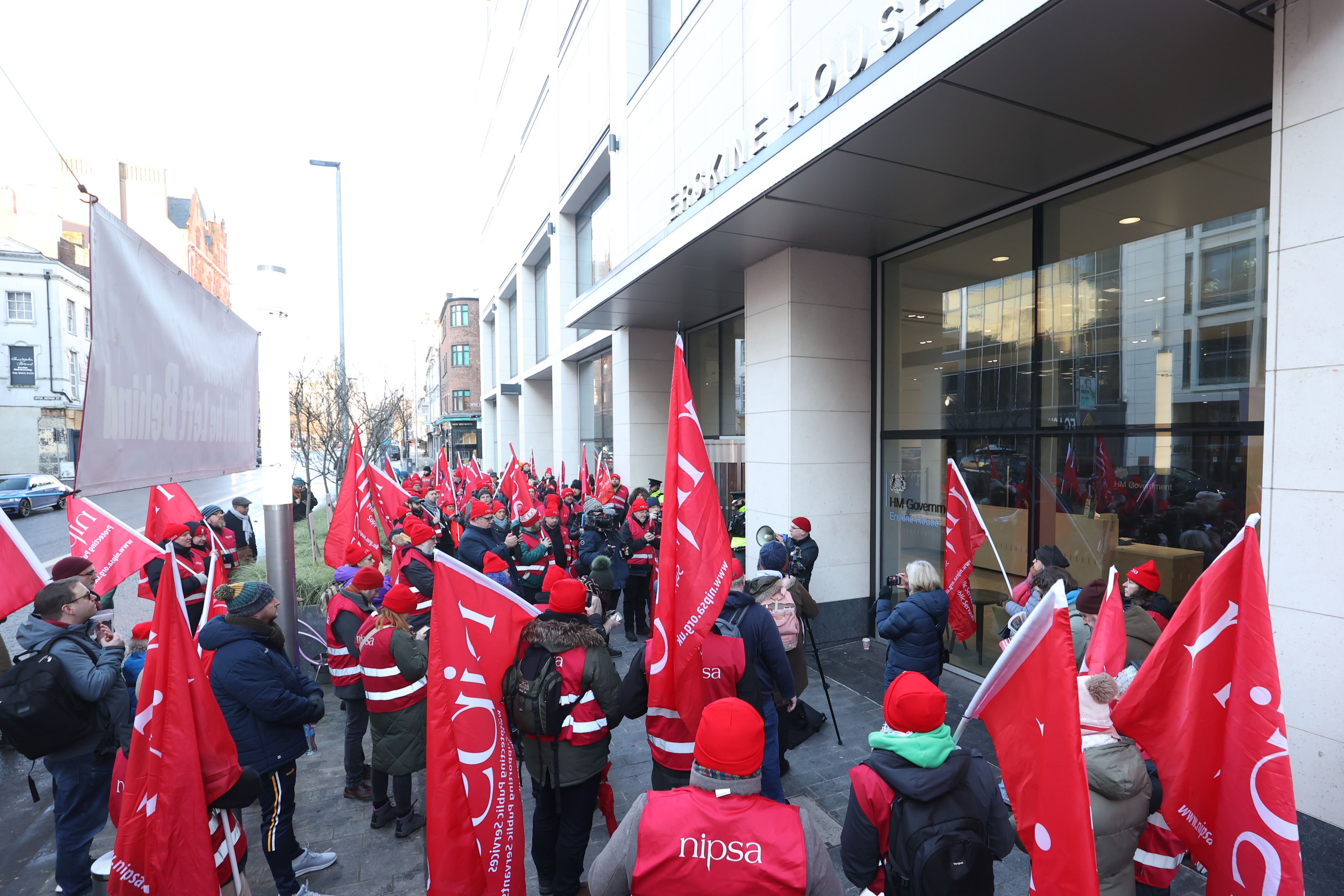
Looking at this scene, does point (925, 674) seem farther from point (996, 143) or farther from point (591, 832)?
point (996, 143)

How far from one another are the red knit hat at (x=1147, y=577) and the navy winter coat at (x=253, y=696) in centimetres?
568

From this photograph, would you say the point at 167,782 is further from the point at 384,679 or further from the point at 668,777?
the point at 668,777

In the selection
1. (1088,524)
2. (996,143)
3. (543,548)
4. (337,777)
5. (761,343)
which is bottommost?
(337,777)

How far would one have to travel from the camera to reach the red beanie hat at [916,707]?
2418 millimetres

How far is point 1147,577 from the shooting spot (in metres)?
4.68

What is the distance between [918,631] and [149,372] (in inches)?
213

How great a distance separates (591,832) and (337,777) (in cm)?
244

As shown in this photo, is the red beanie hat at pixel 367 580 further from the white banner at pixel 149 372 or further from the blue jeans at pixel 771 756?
the blue jeans at pixel 771 756

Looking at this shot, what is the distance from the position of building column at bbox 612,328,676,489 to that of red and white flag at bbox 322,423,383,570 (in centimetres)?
601

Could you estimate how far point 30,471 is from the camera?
1081 inches

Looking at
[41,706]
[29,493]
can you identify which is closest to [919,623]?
[41,706]

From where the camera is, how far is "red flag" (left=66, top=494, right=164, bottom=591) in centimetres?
641

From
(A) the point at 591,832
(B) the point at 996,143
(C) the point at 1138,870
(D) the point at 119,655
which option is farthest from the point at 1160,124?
(D) the point at 119,655

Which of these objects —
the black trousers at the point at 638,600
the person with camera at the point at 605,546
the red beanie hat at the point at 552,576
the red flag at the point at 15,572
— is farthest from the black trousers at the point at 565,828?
the black trousers at the point at 638,600
